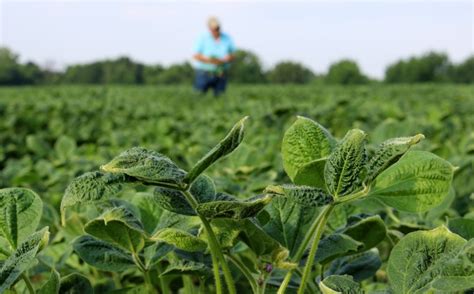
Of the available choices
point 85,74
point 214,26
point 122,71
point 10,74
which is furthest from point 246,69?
point 214,26

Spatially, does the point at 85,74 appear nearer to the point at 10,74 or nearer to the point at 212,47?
the point at 10,74

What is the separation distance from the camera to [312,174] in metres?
0.72

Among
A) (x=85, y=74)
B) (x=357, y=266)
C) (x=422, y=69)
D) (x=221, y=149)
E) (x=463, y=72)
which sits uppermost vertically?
(x=221, y=149)

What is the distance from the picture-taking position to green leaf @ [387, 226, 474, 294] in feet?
1.95

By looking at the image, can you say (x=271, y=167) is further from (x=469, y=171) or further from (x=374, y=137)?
(x=469, y=171)

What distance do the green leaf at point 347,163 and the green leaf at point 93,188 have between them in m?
0.19

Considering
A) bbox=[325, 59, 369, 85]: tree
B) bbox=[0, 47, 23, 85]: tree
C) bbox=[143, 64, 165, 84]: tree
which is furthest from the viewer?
bbox=[325, 59, 369, 85]: tree

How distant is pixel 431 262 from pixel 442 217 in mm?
794

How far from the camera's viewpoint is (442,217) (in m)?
1.43

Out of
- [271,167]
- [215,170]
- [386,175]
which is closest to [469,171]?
[271,167]

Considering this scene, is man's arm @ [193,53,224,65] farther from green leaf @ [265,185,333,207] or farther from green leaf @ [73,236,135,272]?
green leaf @ [265,185,333,207]

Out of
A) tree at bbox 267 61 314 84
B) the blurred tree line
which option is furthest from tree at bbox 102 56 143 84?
tree at bbox 267 61 314 84

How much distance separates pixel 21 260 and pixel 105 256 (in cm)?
21

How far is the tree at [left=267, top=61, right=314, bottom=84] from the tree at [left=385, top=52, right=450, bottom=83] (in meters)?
8.22
